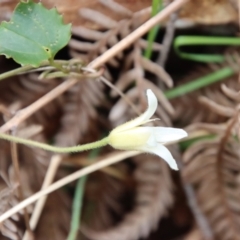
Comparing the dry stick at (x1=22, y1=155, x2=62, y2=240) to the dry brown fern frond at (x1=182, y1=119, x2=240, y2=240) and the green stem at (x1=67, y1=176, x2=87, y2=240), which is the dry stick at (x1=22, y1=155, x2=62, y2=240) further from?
the dry brown fern frond at (x1=182, y1=119, x2=240, y2=240)

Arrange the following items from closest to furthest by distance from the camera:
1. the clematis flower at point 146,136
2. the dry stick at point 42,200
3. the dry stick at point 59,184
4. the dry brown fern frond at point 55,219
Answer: the clematis flower at point 146,136, the dry stick at point 59,184, the dry stick at point 42,200, the dry brown fern frond at point 55,219

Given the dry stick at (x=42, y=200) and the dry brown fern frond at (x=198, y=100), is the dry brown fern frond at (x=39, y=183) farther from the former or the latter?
the dry brown fern frond at (x=198, y=100)

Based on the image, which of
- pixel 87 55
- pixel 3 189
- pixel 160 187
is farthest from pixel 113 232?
pixel 87 55

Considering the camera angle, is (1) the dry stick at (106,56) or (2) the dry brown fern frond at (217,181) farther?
(2) the dry brown fern frond at (217,181)

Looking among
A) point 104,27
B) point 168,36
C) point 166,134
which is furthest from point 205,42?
point 166,134

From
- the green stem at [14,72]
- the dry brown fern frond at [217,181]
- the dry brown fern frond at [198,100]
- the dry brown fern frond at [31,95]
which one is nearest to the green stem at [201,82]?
the dry brown fern frond at [198,100]

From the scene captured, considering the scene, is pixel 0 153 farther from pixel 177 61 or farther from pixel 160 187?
pixel 177 61

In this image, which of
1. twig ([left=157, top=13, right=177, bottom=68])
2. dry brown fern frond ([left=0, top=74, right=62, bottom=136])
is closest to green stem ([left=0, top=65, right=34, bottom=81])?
dry brown fern frond ([left=0, top=74, right=62, bottom=136])
